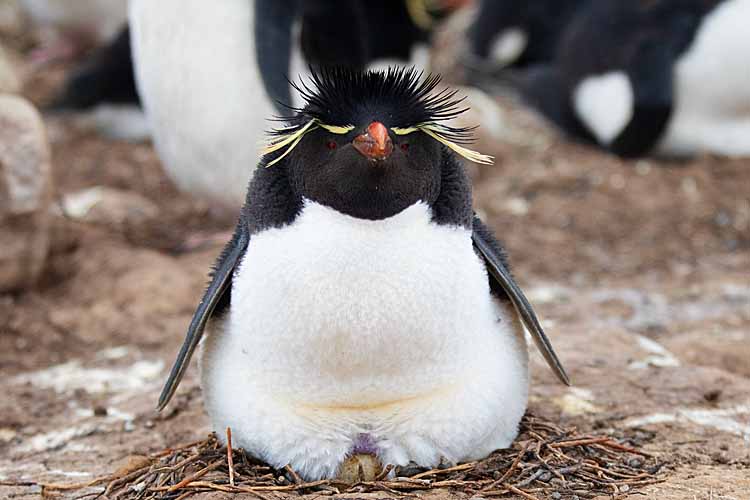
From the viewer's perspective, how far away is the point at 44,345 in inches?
151

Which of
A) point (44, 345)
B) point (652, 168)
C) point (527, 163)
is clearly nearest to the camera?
point (44, 345)

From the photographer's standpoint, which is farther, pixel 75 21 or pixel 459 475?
pixel 75 21

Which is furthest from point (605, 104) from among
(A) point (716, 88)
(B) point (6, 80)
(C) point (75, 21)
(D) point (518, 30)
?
(C) point (75, 21)

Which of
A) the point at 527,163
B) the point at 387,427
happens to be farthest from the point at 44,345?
the point at 527,163

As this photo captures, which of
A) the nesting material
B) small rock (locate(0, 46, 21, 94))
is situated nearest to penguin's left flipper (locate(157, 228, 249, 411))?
the nesting material

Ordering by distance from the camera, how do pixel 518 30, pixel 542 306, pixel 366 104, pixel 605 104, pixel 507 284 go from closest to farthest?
pixel 366 104 → pixel 507 284 → pixel 542 306 → pixel 605 104 → pixel 518 30

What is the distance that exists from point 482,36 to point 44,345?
4.89 metres

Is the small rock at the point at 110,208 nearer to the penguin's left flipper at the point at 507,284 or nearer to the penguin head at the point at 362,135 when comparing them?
the penguin's left flipper at the point at 507,284

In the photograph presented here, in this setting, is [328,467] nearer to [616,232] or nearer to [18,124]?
[18,124]

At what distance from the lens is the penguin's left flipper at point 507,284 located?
2.38 m

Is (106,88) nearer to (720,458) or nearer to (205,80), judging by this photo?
(205,80)

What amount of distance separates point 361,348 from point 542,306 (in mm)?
2275

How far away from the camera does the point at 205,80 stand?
13.5 ft

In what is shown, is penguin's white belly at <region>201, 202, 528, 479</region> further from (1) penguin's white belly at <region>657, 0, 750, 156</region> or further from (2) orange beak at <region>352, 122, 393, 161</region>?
Result: (1) penguin's white belly at <region>657, 0, 750, 156</region>
